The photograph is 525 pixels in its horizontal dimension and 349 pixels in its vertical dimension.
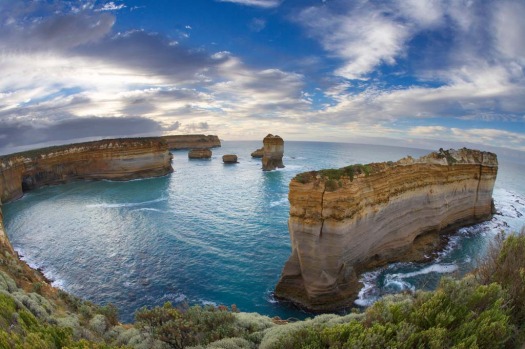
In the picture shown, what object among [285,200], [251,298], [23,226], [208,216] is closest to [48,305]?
[251,298]

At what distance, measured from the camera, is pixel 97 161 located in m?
62.5

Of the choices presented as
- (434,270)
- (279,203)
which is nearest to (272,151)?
(279,203)

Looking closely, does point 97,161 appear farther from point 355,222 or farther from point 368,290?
point 368,290

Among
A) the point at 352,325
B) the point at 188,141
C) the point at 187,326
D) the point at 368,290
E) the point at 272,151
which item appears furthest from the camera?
the point at 188,141

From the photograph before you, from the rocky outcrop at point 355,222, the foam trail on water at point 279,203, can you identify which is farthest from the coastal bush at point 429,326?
the foam trail on water at point 279,203

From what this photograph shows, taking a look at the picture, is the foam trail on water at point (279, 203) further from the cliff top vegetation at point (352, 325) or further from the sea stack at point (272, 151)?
the sea stack at point (272, 151)

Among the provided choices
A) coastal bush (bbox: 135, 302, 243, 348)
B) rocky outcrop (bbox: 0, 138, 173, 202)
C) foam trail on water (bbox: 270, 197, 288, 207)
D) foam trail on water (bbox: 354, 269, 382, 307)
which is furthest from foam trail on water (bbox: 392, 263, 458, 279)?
rocky outcrop (bbox: 0, 138, 173, 202)

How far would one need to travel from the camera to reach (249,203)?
42.0m

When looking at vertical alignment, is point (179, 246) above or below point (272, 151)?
below

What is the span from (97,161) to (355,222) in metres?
58.6

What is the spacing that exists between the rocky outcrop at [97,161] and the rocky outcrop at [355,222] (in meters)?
51.9

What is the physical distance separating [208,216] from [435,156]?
25.2 metres

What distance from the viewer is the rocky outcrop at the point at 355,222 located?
766 inches

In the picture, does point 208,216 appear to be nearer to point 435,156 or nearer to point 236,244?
point 236,244
